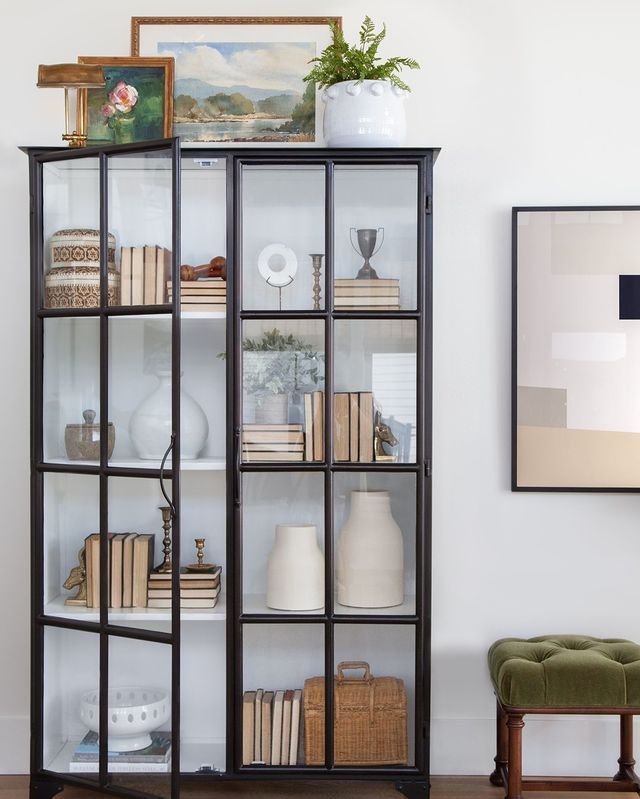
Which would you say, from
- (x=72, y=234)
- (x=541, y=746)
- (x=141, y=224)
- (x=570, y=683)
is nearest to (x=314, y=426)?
(x=141, y=224)

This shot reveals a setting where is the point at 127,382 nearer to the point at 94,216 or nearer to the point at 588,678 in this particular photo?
the point at 94,216

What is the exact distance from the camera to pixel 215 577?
2.84m

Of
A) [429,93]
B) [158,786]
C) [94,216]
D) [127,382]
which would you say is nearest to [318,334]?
[127,382]

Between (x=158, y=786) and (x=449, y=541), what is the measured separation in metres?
1.23

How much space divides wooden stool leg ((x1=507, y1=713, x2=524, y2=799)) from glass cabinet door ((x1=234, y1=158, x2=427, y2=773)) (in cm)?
28

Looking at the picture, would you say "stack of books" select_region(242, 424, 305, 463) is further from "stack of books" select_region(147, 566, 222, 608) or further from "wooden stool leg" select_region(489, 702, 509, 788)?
"wooden stool leg" select_region(489, 702, 509, 788)

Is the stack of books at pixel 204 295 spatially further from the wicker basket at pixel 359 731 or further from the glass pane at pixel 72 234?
the wicker basket at pixel 359 731

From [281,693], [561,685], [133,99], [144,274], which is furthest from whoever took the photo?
[133,99]

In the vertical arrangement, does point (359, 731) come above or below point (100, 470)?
below

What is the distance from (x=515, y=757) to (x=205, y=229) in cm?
186

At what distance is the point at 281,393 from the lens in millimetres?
2762

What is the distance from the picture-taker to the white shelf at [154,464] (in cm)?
267

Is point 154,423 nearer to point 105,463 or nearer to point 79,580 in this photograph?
point 105,463

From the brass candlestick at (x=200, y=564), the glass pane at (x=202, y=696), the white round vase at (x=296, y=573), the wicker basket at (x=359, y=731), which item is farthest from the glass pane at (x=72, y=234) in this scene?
the wicker basket at (x=359, y=731)
